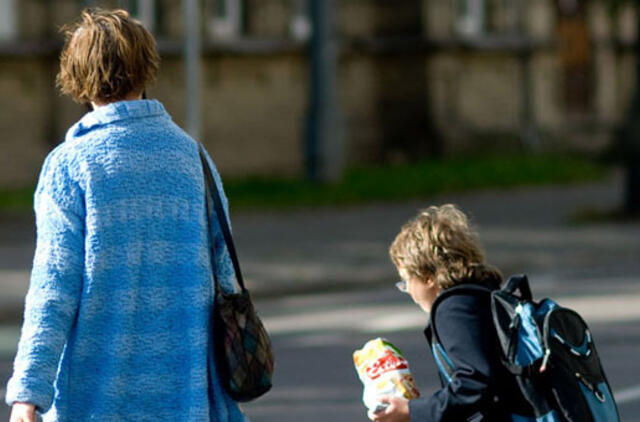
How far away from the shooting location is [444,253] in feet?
13.5

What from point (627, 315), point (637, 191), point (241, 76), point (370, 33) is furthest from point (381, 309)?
point (370, 33)

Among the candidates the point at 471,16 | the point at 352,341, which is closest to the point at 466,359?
the point at 352,341

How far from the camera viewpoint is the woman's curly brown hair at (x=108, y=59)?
3.71 meters

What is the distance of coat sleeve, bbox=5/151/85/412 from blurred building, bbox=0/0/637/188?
2030 centimetres

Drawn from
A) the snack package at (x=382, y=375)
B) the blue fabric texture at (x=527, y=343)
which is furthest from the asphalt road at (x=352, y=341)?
the blue fabric texture at (x=527, y=343)

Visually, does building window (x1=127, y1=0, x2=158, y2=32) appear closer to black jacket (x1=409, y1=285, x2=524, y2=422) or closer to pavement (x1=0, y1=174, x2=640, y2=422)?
pavement (x1=0, y1=174, x2=640, y2=422)

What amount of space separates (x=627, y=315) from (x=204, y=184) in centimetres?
813

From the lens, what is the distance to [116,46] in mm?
3697

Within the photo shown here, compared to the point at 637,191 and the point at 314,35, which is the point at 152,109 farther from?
the point at 314,35

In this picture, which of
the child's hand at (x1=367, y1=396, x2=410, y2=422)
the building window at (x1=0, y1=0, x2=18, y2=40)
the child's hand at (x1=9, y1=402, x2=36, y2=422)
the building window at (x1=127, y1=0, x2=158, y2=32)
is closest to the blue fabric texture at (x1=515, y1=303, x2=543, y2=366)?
the child's hand at (x1=367, y1=396, x2=410, y2=422)

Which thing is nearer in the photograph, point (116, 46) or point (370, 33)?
point (116, 46)

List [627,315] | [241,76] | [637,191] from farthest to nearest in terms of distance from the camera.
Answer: [241,76] < [637,191] < [627,315]

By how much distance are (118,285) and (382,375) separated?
860 millimetres

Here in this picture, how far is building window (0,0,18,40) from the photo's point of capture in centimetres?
2394
